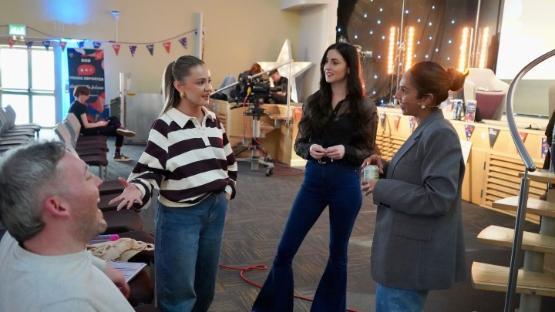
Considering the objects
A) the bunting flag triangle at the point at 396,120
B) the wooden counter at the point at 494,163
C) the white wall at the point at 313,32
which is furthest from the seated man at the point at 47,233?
the white wall at the point at 313,32

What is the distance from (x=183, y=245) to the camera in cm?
183

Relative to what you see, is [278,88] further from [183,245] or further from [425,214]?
[425,214]

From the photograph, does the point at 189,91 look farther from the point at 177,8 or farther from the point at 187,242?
the point at 177,8

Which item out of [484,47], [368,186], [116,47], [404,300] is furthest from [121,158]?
[484,47]

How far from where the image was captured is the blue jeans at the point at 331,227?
219 cm

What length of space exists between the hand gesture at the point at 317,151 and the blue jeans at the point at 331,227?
6cm

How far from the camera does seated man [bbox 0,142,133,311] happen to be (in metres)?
0.92

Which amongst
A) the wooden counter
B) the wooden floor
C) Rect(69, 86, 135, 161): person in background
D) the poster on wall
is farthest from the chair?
the poster on wall

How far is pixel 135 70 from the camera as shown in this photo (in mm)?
9328

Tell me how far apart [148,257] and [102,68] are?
761 centimetres

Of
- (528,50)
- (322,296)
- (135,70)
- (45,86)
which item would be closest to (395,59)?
(528,50)

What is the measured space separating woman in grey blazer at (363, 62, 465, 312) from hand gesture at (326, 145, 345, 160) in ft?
1.54

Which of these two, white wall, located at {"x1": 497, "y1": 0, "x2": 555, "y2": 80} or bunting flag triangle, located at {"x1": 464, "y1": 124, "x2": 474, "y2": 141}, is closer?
bunting flag triangle, located at {"x1": 464, "y1": 124, "x2": 474, "y2": 141}

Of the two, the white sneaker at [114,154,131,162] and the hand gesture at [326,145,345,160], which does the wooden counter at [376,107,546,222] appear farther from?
the white sneaker at [114,154,131,162]
